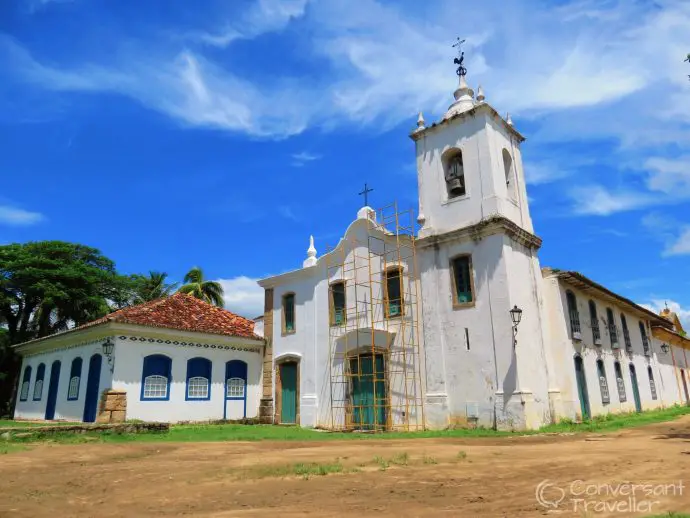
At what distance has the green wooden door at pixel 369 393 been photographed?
16.8 metres

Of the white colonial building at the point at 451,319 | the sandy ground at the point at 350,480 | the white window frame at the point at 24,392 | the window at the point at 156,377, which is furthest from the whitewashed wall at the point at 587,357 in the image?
the white window frame at the point at 24,392

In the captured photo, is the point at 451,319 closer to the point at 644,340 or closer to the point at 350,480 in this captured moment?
the point at 350,480

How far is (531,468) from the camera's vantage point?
7344 mm

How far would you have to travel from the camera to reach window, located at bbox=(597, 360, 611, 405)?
60.4 ft

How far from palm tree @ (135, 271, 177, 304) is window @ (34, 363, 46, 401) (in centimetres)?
1183

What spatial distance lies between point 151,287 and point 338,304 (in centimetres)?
2213

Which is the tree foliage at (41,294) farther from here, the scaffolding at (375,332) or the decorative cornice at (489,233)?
the decorative cornice at (489,233)

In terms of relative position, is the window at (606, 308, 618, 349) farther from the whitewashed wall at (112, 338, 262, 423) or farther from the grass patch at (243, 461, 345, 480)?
the grass patch at (243, 461, 345, 480)

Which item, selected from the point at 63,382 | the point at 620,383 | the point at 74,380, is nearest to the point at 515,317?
the point at 620,383

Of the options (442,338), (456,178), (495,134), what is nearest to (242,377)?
(442,338)

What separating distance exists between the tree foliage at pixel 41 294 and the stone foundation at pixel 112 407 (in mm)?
13355

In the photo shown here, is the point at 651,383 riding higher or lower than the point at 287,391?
higher

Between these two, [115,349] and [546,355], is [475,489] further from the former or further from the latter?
[115,349]

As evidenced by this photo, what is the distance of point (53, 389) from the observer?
20578mm
